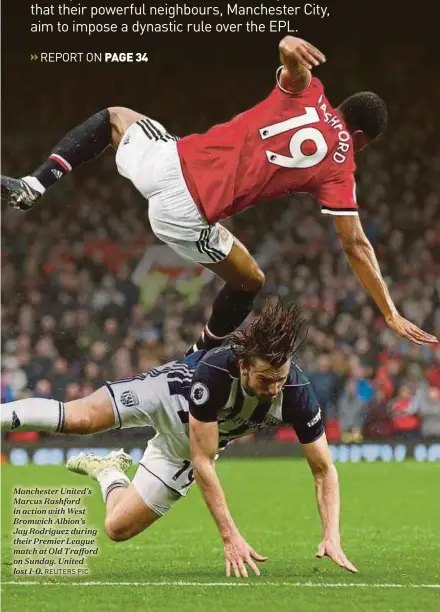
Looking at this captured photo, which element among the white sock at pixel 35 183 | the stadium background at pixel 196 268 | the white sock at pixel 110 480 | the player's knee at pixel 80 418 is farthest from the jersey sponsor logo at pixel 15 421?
the stadium background at pixel 196 268

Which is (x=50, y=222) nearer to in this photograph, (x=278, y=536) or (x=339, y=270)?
(x=339, y=270)

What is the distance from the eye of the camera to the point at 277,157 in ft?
26.9

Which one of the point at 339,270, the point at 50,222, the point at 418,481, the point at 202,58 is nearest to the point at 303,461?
the point at 418,481

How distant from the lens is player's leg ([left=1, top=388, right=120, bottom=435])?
8273mm

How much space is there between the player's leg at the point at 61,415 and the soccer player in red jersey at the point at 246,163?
48.8 inches

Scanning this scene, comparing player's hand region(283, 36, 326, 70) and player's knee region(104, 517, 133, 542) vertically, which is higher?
player's hand region(283, 36, 326, 70)

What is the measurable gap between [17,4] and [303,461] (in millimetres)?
7948

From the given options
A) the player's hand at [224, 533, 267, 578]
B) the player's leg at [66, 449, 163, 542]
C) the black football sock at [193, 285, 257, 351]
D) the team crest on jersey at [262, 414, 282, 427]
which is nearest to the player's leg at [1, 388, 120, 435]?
the player's leg at [66, 449, 163, 542]

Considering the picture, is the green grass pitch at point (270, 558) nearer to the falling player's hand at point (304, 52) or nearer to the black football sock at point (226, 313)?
the black football sock at point (226, 313)

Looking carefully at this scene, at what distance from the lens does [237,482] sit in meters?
15.8

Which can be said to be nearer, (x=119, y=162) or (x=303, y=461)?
(x=119, y=162)

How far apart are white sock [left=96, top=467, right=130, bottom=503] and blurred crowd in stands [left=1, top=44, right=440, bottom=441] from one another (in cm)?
754

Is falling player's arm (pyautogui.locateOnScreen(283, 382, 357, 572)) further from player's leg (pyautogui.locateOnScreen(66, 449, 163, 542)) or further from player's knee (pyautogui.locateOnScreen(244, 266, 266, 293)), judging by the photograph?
player's leg (pyautogui.locateOnScreen(66, 449, 163, 542))

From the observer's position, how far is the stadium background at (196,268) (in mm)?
18750
